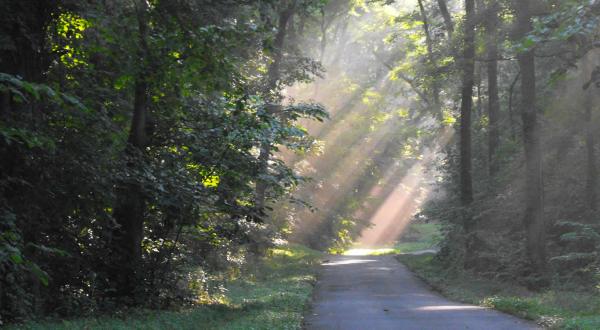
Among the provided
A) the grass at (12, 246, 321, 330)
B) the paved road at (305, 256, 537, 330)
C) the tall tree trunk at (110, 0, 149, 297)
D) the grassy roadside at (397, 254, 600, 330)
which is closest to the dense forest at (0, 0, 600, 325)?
the tall tree trunk at (110, 0, 149, 297)

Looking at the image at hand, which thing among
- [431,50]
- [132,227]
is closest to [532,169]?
[431,50]

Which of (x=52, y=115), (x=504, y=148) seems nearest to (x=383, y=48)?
(x=504, y=148)

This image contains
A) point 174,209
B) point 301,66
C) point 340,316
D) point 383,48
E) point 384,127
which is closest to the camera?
point 174,209

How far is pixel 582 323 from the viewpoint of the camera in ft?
38.0

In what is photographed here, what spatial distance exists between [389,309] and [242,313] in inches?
145

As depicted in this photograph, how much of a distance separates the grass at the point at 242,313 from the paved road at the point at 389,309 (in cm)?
56

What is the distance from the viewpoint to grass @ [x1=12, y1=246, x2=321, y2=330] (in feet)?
35.6

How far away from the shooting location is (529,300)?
52.5 feet

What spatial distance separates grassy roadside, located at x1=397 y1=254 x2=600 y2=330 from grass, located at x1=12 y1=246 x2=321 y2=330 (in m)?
4.60

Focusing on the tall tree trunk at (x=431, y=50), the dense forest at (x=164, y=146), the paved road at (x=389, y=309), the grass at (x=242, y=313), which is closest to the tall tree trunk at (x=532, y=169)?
the dense forest at (x=164, y=146)

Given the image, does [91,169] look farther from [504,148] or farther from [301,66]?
[504,148]

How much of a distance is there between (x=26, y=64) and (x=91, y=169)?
198 centimetres

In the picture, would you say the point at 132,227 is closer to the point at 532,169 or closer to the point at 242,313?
the point at 242,313

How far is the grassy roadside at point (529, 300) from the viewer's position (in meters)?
12.6
